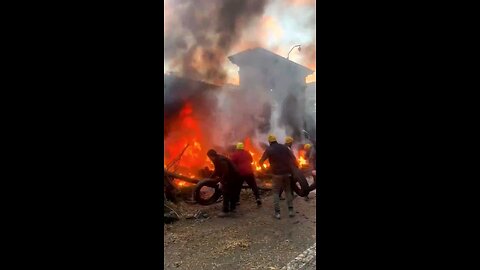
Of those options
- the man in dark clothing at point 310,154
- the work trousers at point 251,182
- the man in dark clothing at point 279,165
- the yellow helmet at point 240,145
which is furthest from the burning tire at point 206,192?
the man in dark clothing at point 310,154

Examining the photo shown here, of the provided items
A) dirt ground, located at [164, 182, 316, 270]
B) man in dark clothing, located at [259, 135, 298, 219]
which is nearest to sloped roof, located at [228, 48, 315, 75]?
man in dark clothing, located at [259, 135, 298, 219]

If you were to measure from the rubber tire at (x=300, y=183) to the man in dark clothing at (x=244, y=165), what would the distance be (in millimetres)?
627

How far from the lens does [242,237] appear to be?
437 cm

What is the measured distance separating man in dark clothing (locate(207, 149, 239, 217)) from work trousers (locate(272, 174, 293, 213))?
629mm

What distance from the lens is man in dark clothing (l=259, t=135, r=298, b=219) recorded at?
474 centimetres

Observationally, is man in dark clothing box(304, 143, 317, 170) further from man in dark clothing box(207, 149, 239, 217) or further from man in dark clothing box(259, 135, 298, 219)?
man in dark clothing box(207, 149, 239, 217)

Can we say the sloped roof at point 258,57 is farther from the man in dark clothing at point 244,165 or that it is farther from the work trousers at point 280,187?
the work trousers at point 280,187

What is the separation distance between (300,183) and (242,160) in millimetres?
1001

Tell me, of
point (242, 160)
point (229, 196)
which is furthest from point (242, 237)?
point (242, 160)
